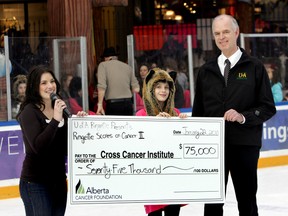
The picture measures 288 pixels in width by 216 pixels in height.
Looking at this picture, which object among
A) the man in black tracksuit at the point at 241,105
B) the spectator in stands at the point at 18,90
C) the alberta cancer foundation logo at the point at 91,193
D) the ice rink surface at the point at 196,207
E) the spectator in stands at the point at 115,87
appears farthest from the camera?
the spectator in stands at the point at 115,87

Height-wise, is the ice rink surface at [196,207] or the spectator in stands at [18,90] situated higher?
the spectator in stands at [18,90]

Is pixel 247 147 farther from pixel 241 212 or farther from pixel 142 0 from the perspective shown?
pixel 142 0

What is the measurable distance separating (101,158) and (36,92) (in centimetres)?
67

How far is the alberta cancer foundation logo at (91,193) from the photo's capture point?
602cm

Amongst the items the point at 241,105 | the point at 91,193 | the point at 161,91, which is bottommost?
the point at 91,193

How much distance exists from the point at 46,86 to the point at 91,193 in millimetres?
794

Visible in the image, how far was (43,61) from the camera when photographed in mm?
11938

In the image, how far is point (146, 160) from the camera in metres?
6.19

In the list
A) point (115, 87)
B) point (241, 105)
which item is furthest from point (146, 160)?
point (115, 87)

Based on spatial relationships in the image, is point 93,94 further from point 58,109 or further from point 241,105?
point 58,109

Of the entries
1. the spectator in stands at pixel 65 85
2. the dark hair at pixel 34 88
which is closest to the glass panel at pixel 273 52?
the spectator in stands at pixel 65 85

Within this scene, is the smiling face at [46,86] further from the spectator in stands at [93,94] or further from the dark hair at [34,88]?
the spectator in stands at [93,94]

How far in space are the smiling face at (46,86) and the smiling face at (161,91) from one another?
80 centimetres

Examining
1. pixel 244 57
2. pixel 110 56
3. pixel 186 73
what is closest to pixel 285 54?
pixel 186 73
